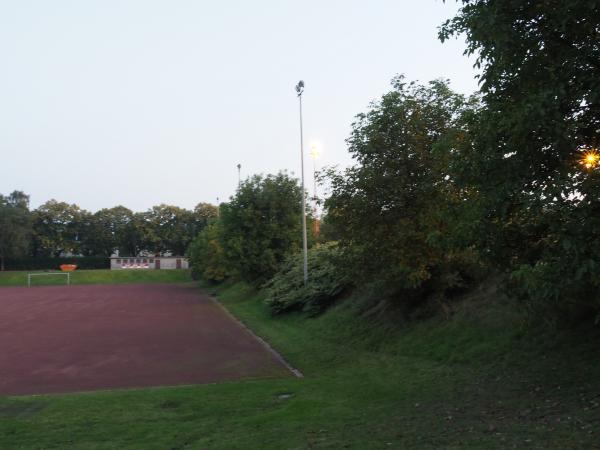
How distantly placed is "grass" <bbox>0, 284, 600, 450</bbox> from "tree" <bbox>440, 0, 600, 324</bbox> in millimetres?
1993

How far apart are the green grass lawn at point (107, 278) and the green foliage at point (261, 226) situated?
4154cm

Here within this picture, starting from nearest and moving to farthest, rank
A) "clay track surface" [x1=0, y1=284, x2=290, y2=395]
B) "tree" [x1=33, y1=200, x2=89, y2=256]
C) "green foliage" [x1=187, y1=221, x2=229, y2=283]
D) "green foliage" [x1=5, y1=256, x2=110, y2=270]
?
"clay track surface" [x1=0, y1=284, x2=290, y2=395], "green foliage" [x1=187, y1=221, x2=229, y2=283], "green foliage" [x1=5, y1=256, x2=110, y2=270], "tree" [x1=33, y1=200, x2=89, y2=256]

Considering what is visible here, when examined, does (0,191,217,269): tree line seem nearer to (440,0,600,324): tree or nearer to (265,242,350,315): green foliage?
(265,242,350,315): green foliage

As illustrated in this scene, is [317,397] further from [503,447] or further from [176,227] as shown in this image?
[176,227]

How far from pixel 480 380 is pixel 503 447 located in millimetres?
4358

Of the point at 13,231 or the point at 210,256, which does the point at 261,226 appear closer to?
the point at 210,256

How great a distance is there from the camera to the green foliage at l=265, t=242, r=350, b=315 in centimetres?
2231

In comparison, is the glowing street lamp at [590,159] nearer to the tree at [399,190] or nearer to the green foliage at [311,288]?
the tree at [399,190]

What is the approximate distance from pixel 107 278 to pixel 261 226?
4841 centimetres

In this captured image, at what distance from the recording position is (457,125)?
1442 centimetres

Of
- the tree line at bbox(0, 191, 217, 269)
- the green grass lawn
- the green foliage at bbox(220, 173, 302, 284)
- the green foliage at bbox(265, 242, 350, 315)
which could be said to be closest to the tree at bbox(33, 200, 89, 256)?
the tree line at bbox(0, 191, 217, 269)

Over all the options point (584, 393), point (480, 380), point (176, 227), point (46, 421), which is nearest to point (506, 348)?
point (480, 380)

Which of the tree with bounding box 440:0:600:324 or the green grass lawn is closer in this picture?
the tree with bounding box 440:0:600:324

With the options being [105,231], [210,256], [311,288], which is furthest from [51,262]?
[311,288]
